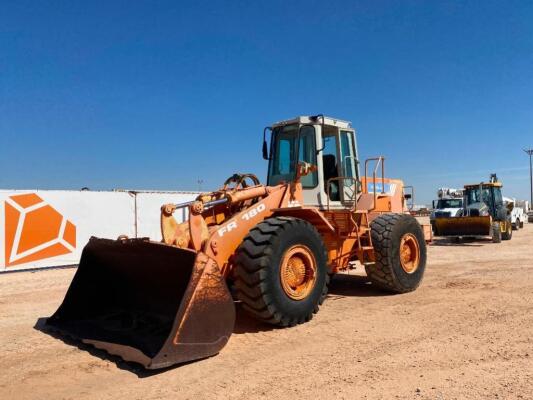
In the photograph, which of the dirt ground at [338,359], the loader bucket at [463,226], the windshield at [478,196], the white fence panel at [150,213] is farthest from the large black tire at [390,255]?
the windshield at [478,196]

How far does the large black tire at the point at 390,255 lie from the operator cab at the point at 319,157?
2.17ft

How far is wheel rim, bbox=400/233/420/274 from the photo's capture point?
782 centimetres

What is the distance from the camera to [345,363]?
438 cm

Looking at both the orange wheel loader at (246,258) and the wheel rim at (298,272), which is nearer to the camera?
the orange wheel loader at (246,258)

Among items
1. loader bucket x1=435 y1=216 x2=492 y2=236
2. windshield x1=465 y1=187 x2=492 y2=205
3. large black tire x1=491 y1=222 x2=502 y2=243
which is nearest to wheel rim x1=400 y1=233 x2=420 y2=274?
loader bucket x1=435 y1=216 x2=492 y2=236

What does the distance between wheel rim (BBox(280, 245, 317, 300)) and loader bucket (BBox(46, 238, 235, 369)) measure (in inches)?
41.0

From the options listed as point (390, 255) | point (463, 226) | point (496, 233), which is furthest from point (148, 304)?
point (496, 233)

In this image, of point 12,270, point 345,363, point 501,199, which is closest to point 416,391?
point 345,363

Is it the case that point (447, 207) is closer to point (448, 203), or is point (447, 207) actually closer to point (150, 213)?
point (448, 203)

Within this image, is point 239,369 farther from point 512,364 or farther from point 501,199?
point 501,199

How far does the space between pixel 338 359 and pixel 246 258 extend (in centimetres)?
147

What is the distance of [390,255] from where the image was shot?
7227 millimetres

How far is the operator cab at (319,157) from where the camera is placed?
6961 millimetres

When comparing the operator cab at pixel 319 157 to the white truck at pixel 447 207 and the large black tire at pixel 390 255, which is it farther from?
the white truck at pixel 447 207
